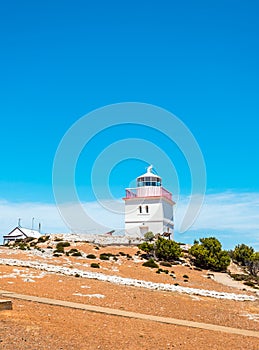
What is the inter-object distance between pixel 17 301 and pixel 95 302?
12.1ft

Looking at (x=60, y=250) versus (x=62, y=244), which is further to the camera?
(x=62, y=244)

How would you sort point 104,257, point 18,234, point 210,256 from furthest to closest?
point 18,234 → point 210,256 → point 104,257

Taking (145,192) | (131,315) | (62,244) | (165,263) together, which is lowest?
(131,315)

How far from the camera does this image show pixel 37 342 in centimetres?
1181

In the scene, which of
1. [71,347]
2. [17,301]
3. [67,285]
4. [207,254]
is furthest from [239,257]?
[71,347]

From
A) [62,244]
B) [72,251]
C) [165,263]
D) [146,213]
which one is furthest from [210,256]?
[62,244]

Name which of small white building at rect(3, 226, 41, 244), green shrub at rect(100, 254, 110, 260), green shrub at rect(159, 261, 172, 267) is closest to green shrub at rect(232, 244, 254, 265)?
green shrub at rect(159, 261, 172, 267)

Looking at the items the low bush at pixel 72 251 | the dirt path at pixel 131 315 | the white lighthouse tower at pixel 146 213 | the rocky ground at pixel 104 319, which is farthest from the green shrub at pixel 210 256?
the dirt path at pixel 131 315

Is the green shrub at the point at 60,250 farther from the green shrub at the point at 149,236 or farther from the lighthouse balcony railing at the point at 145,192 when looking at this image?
the lighthouse balcony railing at the point at 145,192

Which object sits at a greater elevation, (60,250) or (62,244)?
(62,244)

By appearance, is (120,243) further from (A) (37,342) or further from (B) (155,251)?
(A) (37,342)

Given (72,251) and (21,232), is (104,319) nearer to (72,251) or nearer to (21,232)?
(72,251)

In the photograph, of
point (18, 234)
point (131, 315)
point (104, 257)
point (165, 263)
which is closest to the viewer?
point (131, 315)

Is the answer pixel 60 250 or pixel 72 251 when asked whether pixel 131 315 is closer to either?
pixel 72 251
